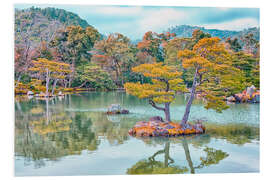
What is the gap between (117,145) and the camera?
770 centimetres

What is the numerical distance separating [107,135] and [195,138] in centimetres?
239

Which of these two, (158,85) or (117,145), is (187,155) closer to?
(117,145)

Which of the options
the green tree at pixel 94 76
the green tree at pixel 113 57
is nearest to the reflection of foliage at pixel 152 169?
the green tree at pixel 113 57

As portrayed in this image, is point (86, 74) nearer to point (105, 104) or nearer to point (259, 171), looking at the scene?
point (105, 104)

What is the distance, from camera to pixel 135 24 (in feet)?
31.0

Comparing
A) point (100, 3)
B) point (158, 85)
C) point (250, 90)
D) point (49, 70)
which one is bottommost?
point (250, 90)

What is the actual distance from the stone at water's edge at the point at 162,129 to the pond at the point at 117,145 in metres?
0.23

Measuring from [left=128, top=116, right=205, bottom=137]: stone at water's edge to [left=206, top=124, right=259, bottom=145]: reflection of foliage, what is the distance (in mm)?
486

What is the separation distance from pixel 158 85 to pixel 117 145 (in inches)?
87.8

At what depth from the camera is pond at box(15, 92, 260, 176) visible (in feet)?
21.4

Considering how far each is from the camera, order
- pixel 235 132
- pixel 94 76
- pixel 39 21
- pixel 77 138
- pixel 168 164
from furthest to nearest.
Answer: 1. pixel 94 76
2. pixel 39 21
3. pixel 235 132
4. pixel 77 138
5. pixel 168 164

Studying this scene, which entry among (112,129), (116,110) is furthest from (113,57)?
(112,129)

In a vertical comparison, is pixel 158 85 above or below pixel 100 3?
below
